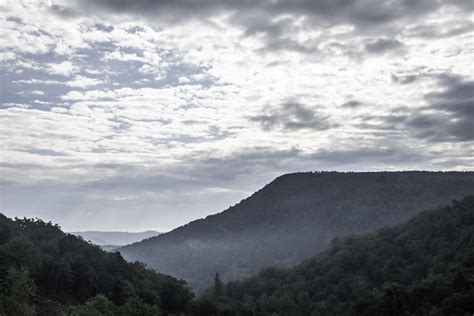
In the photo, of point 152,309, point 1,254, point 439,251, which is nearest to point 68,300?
point 1,254

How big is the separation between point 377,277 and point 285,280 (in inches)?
1618

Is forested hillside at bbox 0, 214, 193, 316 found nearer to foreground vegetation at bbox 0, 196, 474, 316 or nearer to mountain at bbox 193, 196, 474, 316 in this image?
foreground vegetation at bbox 0, 196, 474, 316

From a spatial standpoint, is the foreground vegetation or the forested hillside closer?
the foreground vegetation

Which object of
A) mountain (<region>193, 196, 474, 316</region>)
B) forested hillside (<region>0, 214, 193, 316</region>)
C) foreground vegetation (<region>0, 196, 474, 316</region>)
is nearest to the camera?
foreground vegetation (<region>0, 196, 474, 316</region>)

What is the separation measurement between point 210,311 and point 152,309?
103 ft

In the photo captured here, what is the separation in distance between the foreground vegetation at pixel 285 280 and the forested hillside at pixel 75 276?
26 centimetres

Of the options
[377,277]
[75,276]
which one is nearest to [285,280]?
[377,277]

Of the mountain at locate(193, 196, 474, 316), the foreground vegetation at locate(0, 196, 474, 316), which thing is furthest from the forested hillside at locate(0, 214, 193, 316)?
the mountain at locate(193, 196, 474, 316)

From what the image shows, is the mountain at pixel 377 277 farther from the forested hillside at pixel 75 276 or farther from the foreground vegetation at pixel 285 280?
the forested hillside at pixel 75 276

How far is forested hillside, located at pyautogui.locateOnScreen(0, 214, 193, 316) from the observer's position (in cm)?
9844

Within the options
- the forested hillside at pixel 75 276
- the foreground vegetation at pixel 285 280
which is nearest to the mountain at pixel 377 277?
the foreground vegetation at pixel 285 280

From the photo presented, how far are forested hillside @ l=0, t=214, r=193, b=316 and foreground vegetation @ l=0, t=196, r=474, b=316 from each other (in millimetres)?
256

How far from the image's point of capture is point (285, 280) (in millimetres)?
194875

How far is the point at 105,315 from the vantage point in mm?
73250
